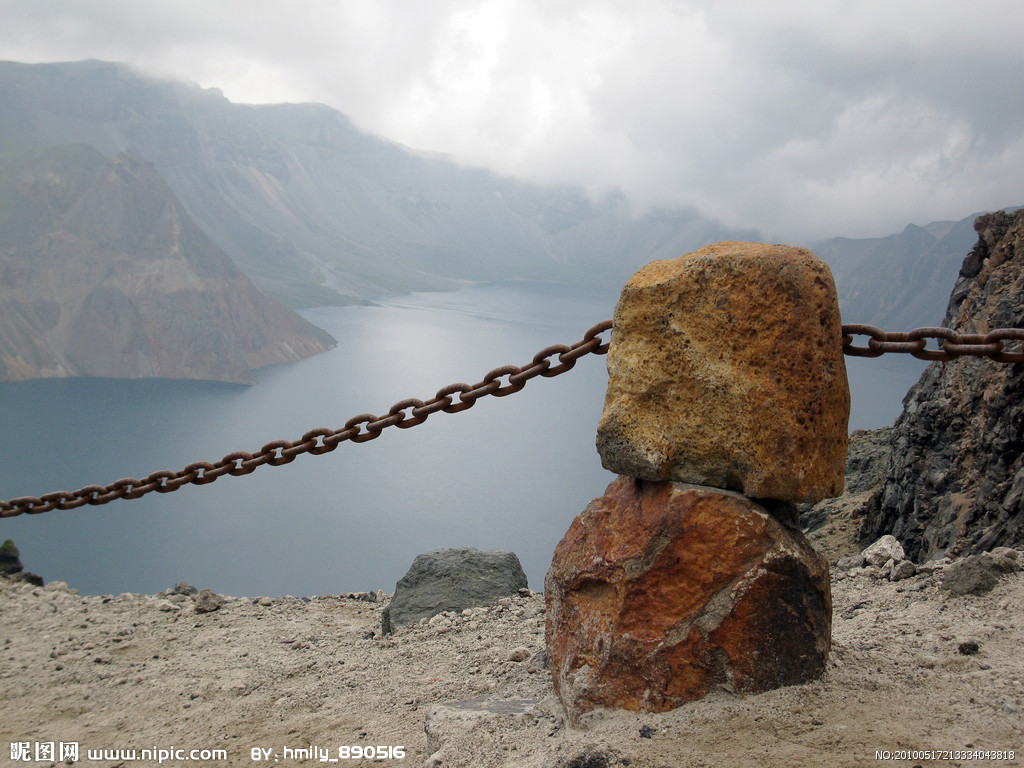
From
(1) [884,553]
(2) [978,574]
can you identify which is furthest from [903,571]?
(2) [978,574]

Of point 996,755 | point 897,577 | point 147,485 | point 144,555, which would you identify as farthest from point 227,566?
point 996,755

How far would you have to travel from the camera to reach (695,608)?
168 centimetres

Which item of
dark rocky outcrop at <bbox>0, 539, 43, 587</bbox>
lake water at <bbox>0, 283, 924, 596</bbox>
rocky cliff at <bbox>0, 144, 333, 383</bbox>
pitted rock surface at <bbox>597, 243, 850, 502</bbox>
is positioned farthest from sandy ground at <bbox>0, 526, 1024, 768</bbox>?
rocky cliff at <bbox>0, 144, 333, 383</bbox>

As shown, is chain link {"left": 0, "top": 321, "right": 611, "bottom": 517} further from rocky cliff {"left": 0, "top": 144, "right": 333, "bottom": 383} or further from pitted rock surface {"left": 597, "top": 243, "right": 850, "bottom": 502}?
rocky cliff {"left": 0, "top": 144, "right": 333, "bottom": 383}

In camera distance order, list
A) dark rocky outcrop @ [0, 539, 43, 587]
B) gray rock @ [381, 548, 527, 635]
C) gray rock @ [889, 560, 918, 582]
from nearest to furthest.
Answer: gray rock @ [889, 560, 918, 582] → gray rock @ [381, 548, 527, 635] → dark rocky outcrop @ [0, 539, 43, 587]

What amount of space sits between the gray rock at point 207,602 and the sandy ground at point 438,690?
0.06 meters

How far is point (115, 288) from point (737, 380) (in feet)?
84.6

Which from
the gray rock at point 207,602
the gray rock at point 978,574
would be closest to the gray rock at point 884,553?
the gray rock at point 978,574

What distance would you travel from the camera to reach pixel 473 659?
8.61ft

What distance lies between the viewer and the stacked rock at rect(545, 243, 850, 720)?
167 cm

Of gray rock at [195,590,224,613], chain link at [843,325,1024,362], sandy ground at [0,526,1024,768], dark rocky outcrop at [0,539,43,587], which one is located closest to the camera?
sandy ground at [0,526,1024,768]

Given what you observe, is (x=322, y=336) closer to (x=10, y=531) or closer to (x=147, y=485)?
(x=10, y=531)

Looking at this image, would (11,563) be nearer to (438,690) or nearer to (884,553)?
(438,690)

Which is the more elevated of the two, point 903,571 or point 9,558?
point 903,571
